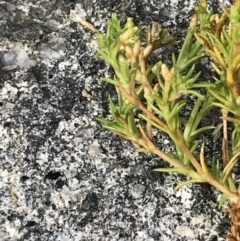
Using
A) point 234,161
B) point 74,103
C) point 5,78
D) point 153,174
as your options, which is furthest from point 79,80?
point 234,161

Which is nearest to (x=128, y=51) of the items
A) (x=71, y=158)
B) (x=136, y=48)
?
(x=136, y=48)

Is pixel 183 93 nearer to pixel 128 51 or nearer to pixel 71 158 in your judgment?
pixel 128 51

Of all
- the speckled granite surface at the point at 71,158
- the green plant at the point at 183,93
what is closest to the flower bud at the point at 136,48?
the green plant at the point at 183,93

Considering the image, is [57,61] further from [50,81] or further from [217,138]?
[217,138]

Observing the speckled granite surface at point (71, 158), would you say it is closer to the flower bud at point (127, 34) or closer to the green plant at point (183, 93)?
the green plant at point (183, 93)

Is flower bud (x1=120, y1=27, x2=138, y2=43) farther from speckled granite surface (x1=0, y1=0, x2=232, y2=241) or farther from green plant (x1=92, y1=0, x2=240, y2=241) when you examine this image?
speckled granite surface (x1=0, y1=0, x2=232, y2=241)

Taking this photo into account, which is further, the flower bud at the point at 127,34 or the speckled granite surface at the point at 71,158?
the speckled granite surface at the point at 71,158

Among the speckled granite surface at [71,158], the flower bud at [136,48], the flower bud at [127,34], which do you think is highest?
the flower bud at [127,34]

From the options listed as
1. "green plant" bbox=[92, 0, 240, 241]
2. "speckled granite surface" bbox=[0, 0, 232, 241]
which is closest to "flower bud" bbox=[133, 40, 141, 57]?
"green plant" bbox=[92, 0, 240, 241]
